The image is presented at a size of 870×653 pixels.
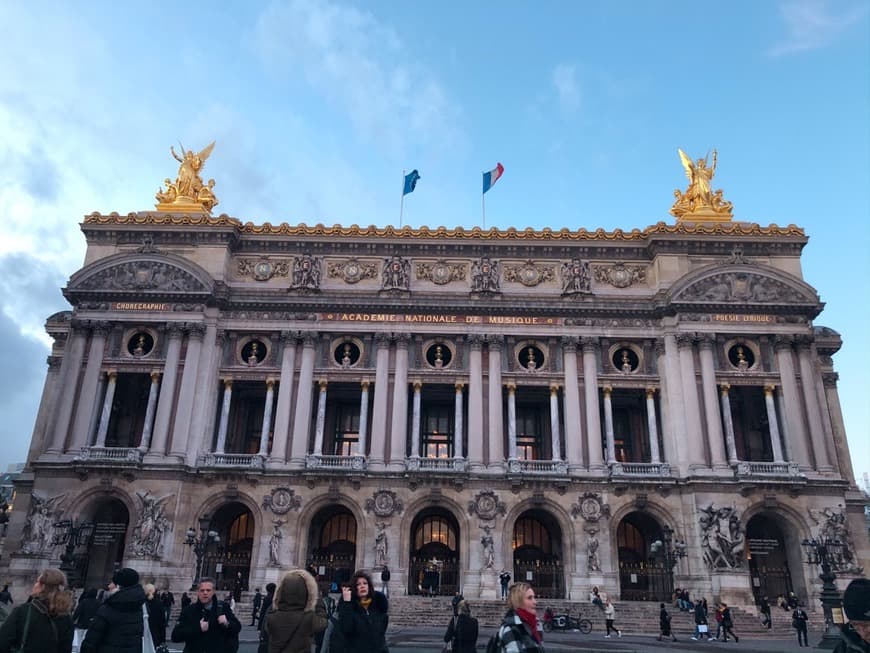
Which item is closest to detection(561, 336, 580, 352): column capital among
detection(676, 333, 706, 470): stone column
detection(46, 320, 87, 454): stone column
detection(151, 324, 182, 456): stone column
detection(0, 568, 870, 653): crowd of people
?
detection(676, 333, 706, 470): stone column

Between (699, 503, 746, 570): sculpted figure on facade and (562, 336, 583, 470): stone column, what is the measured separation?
7633mm

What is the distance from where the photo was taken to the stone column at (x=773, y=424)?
137 feet

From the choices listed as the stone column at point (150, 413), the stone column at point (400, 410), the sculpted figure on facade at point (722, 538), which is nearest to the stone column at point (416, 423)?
the stone column at point (400, 410)

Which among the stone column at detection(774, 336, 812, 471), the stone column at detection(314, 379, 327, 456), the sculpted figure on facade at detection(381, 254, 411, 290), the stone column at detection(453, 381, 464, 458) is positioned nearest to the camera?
the stone column at detection(774, 336, 812, 471)

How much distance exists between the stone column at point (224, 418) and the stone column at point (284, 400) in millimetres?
2981

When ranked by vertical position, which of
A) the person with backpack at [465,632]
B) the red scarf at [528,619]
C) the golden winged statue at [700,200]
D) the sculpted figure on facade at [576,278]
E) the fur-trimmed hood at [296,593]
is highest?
the golden winged statue at [700,200]

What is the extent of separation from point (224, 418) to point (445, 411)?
14.7 metres

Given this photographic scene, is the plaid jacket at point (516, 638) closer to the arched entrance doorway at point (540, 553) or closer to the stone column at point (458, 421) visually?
the arched entrance doorway at point (540, 553)

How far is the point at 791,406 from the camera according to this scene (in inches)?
1673

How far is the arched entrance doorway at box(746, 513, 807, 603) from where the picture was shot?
130 feet

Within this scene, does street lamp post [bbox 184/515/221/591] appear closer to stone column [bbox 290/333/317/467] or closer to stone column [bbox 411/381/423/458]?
stone column [bbox 290/333/317/467]

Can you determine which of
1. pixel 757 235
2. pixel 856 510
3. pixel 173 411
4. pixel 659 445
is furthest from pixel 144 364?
pixel 856 510

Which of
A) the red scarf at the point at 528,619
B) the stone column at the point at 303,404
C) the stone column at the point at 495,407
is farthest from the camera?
the stone column at the point at 303,404

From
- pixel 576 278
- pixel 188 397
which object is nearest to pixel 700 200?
pixel 576 278
